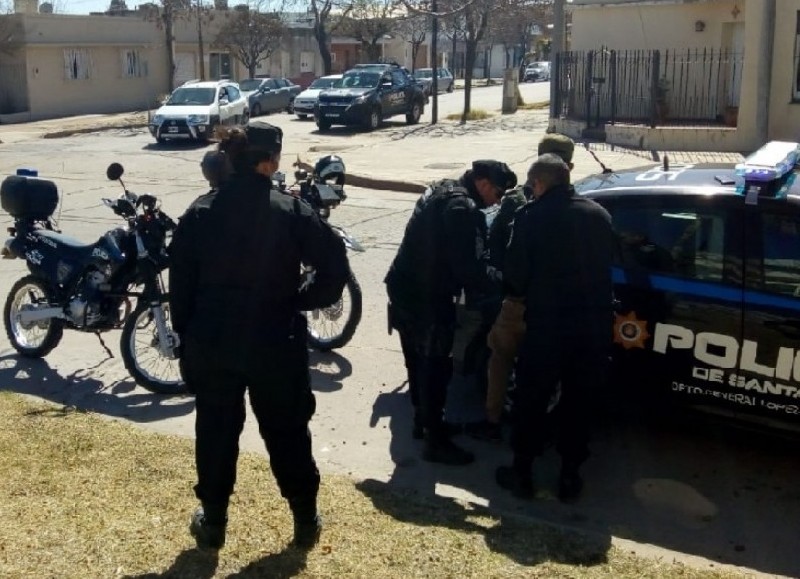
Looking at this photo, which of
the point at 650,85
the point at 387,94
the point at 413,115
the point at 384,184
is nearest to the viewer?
the point at 384,184

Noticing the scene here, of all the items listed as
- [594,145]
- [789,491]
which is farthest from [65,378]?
[594,145]

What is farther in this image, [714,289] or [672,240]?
[672,240]

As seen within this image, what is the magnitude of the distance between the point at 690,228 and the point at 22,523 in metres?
3.57

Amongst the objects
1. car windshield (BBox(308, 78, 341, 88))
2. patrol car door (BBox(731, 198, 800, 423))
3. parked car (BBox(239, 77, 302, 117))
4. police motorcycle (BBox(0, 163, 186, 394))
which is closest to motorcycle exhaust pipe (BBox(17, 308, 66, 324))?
police motorcycle (BBox(0, 163, 186, 394))

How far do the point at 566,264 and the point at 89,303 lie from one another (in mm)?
3686

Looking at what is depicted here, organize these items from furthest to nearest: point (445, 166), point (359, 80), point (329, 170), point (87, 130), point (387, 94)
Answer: point (87, 130) → point (359, 80) → point (387, 94) → point (445, 166) → point (329, 170)

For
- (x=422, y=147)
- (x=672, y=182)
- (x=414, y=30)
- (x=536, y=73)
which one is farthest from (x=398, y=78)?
(x=536, y=73)

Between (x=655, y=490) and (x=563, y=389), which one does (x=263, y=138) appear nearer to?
(x=563, y=389)

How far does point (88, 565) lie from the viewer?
4.12 meters

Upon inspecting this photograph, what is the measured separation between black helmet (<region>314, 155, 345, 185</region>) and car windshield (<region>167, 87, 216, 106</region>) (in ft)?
62.5

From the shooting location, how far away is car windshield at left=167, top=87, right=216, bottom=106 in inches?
1035

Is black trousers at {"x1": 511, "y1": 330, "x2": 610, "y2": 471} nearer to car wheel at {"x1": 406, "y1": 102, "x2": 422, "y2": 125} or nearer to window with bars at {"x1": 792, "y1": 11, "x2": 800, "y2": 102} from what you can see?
window with bars at {"x1": 792, "y1": 11, "x2": 800, "y2": 102}

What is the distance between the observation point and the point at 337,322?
7.57 m

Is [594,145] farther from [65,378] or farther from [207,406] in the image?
[207,406]
